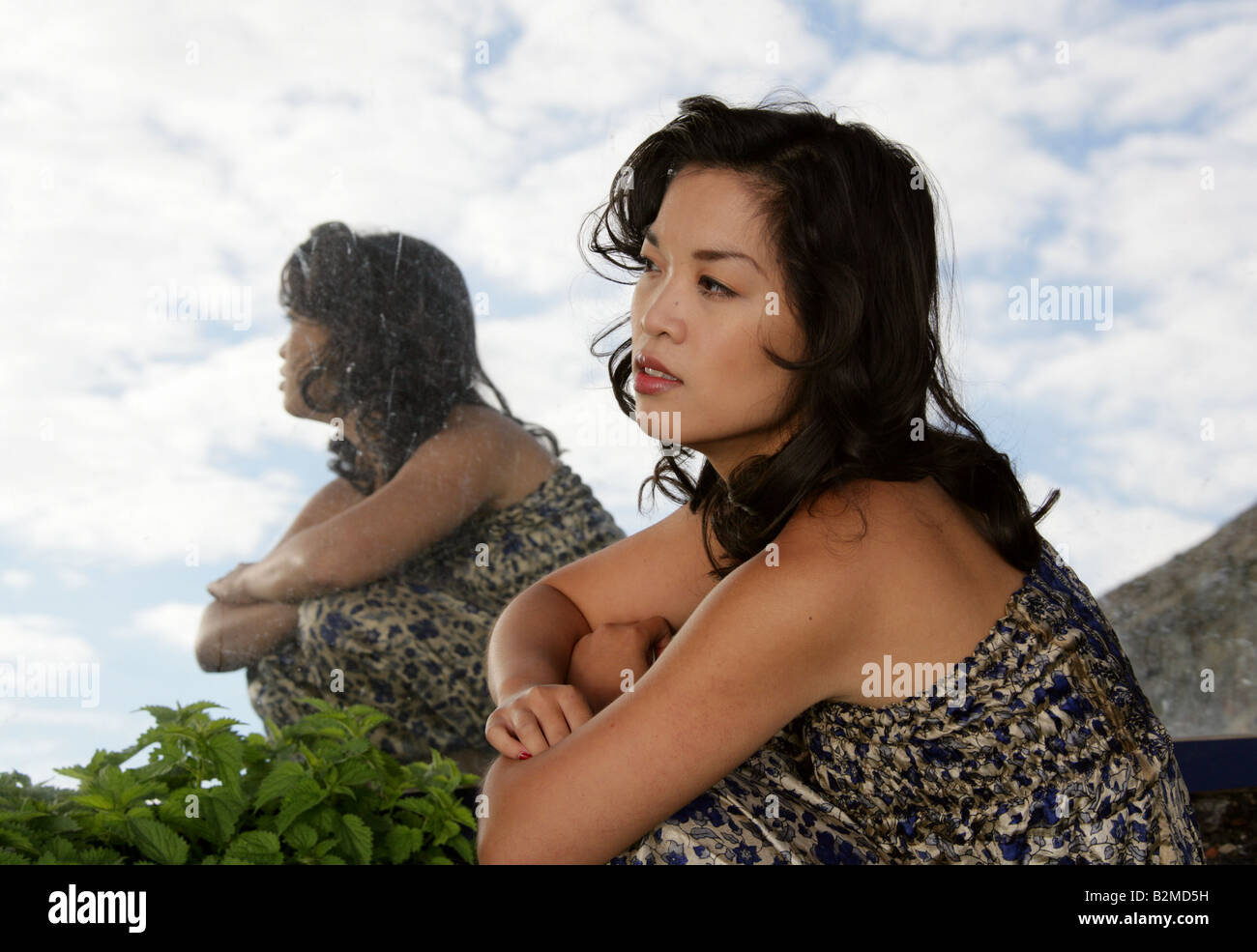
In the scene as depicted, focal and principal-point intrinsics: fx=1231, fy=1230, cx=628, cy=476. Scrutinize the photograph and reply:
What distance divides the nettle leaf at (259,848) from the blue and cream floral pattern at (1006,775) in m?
0.60

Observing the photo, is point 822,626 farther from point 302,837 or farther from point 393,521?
point 393,521

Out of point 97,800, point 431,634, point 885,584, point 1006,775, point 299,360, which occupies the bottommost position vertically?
point 1006,775

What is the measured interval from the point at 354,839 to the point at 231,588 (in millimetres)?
881

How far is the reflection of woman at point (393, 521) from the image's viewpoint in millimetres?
2596

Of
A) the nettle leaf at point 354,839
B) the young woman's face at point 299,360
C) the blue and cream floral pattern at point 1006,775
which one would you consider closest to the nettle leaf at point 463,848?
the nettle leaf at point 354,839

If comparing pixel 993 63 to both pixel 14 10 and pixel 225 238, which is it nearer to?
pixel 225 238

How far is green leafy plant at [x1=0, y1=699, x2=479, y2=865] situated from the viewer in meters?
1.78

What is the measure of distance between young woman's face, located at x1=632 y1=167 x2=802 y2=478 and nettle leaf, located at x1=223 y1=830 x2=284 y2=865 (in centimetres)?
82

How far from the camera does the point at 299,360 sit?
2.61 meters

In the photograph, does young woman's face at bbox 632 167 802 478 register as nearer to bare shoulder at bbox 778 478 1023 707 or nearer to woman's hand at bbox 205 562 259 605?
bare shoulder at bbox 778 478 1023 707

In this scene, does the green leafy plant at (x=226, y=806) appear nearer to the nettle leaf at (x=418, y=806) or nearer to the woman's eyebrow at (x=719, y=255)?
the nettle leaf at (x=418, y=806)

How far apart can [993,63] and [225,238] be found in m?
1.78

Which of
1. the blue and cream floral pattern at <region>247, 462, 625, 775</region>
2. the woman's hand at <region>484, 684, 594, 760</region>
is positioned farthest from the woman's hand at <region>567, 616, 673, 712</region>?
the blue and cream floral pattern at <region>247, 462, 625, 775</region>

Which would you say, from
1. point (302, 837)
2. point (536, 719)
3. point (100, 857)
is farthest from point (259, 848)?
point (536, 719)
